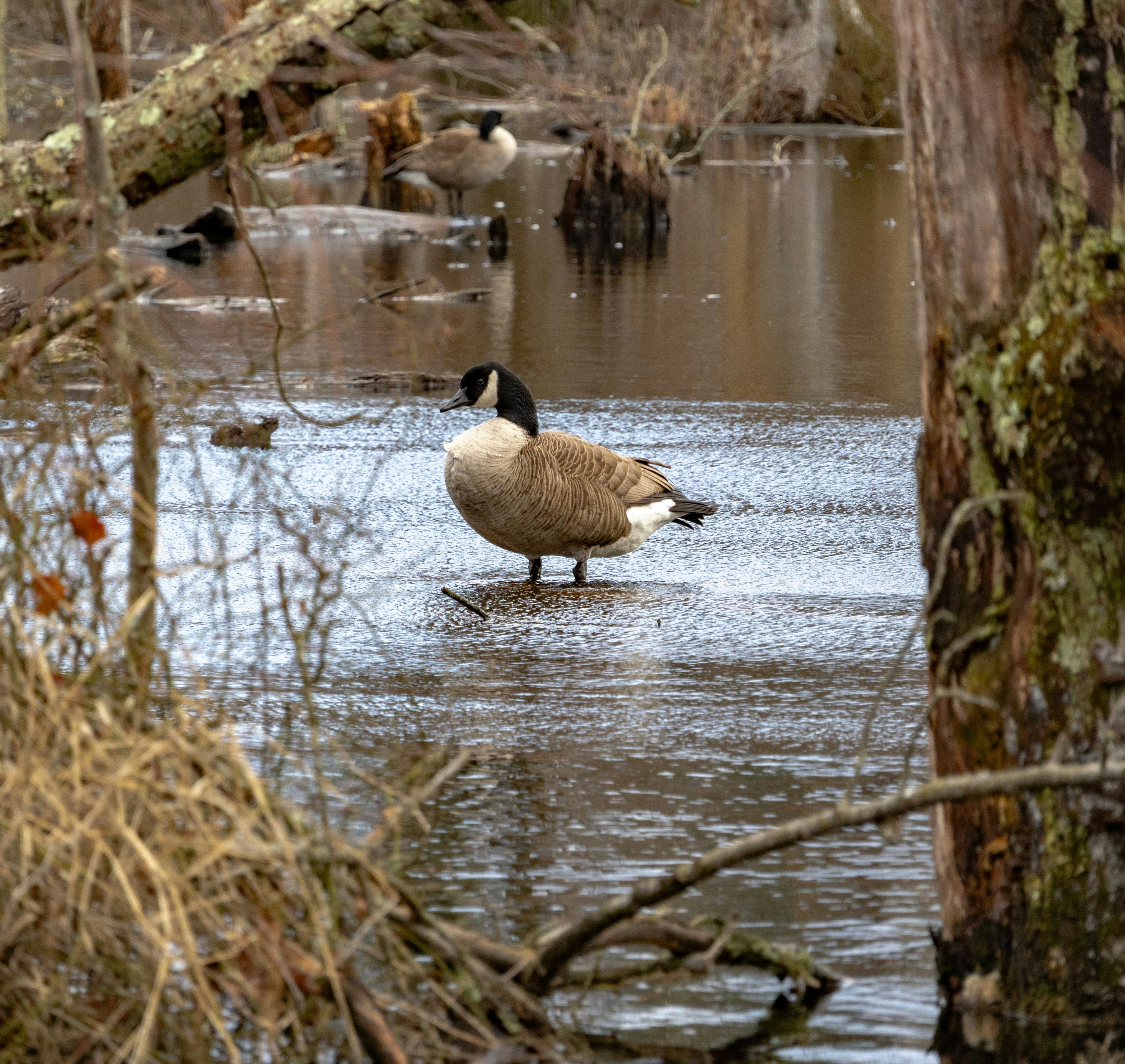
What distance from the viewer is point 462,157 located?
17.4m

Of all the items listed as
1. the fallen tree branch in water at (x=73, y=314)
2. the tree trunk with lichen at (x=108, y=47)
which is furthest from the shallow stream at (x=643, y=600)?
the tree trunk with lichen at (x=108, y=47)

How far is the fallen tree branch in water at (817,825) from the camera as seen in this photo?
2.43m

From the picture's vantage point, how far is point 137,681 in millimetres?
2600

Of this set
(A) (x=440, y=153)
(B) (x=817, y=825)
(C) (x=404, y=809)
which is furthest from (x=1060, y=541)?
(A) (x=440, y=153)

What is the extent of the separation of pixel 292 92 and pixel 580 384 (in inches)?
201

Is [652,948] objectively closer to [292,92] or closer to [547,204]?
[292,92]

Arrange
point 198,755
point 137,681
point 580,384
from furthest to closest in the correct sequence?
point 580,384
point 137,681
point 198,755

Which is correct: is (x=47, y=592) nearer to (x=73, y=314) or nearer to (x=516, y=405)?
(x=73, y=314)

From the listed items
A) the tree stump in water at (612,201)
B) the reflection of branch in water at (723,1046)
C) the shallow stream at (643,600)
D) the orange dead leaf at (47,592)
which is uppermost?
the tree stump in water at (612,201)

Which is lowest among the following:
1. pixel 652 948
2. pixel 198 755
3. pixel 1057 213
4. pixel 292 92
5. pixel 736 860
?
pixel 652 948

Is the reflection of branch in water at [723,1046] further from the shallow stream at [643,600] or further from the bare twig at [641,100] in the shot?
the bare twig at [641,100]

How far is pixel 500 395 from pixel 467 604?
1180 mm

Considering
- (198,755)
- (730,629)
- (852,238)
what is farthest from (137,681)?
(852,238)

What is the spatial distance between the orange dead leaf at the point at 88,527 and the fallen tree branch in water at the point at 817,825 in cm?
103
